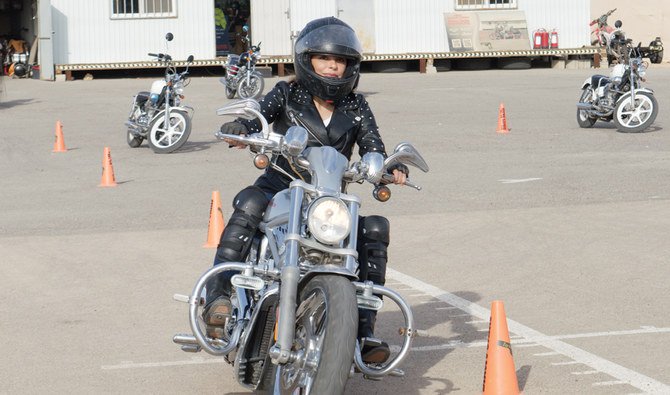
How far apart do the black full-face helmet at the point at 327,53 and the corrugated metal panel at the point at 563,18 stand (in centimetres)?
3285

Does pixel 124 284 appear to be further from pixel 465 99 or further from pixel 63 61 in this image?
pixel 63 61

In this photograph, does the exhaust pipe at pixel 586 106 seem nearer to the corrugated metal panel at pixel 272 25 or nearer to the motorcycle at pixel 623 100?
the motorcycle at pixel 623 100

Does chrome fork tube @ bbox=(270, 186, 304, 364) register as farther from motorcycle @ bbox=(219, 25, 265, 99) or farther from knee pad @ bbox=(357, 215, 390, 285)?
motorcycle @ bbox=(219, 25, 265, 99)

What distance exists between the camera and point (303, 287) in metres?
4.98

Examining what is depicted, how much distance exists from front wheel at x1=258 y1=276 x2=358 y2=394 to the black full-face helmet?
137 centimetres

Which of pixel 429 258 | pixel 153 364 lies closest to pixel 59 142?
pixel 429 258

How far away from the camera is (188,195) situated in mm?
13938

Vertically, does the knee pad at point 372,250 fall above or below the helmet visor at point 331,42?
below

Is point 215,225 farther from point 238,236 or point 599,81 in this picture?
point 599,81

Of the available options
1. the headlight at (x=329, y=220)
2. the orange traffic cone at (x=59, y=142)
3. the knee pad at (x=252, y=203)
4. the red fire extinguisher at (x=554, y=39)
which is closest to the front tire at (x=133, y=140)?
the orange traffic cone at (x=59, y=142)

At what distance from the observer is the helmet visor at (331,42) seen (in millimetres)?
5914

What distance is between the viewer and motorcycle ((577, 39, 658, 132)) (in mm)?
20566

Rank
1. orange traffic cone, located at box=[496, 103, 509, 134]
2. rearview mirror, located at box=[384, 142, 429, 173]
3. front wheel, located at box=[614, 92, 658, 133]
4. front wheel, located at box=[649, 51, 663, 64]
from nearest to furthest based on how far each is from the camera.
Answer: rearview mirror, located at box=[384, 142, 429, 173]
front wheel, located at box=[614, 92, 658, 133]
orange traffic cone, located at box=[496, 103, 509, 134]
front wheel, located at box=[649, 51, 663, 64]

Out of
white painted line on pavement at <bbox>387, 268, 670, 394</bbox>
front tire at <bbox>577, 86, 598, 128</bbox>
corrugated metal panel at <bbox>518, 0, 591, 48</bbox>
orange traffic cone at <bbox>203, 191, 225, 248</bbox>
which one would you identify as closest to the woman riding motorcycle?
white painted line on pavement at <bbox>387, 268, 670, 394</bbox>
